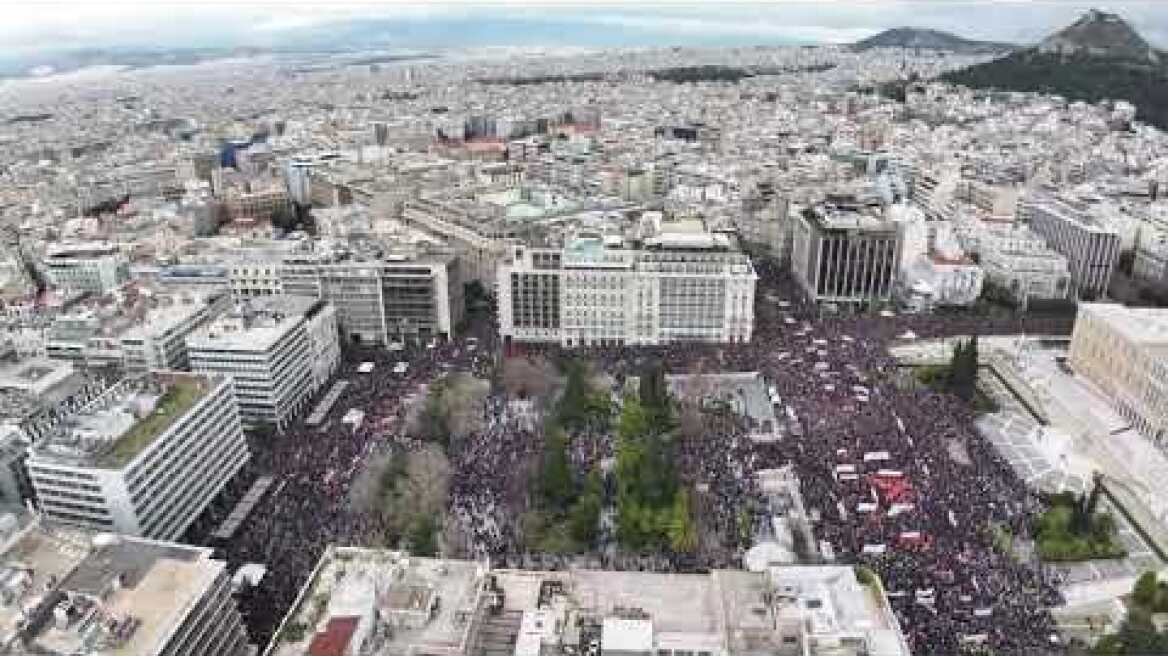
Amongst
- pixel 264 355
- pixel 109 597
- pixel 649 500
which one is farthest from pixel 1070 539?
pixel 264 355

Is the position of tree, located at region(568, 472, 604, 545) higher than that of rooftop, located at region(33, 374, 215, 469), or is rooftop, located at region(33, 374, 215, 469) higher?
rooftop, located at region(33, 374, 215, 469)

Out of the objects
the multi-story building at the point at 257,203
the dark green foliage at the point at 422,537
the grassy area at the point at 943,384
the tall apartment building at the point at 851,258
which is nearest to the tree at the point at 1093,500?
the grassy area at the point at 943,384


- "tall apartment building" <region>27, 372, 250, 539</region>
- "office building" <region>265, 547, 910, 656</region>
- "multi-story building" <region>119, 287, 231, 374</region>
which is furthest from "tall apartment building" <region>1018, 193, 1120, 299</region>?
"multi-story building" <region>119, 287, 231, 374</region>

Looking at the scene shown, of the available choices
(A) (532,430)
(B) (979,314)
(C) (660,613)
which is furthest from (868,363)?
(C) (660,613)

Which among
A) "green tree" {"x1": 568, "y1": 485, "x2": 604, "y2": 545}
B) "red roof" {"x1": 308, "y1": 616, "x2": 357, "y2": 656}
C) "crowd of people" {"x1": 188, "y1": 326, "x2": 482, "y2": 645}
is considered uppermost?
"red roof" {"x1": 308, "y1": 616, "x2": 357, "y2": 656}

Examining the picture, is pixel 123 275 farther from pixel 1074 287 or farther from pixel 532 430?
pixel 1074 287

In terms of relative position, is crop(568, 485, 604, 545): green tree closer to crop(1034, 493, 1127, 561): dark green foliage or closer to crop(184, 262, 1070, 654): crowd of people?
crop(184, 262, 1070, 654): crowd of people

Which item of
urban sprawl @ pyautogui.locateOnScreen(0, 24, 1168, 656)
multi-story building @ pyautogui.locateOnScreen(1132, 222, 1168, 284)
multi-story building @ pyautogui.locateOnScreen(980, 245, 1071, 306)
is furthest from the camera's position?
multi-story building @ pyautogui.locateOnScreen(1132, 222, 1168, 284)
